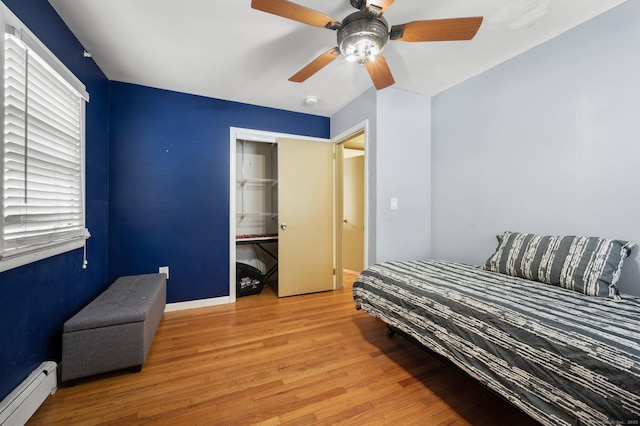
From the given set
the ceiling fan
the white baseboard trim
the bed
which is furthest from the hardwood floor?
the ceiling fan

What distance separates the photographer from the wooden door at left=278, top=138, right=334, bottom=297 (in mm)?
3234

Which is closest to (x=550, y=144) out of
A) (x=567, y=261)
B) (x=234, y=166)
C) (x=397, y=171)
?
(x=567, y=261)

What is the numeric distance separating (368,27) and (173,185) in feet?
8.18

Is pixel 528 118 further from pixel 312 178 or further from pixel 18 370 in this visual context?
pixel 18 370

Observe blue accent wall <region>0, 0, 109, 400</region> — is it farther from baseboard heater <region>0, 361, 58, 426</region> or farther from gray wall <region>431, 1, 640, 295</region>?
gray wall <region>431, 1, 640, 295</region>

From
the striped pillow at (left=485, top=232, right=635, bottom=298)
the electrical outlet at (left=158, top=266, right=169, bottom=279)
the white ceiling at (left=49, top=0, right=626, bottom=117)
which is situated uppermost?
the white ceiling at (left=49, top=0, right=626, bottom=117)

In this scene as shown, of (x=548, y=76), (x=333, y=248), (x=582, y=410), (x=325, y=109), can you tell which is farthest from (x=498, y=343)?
(x=325, y=109)

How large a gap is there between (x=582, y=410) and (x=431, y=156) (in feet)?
7.94

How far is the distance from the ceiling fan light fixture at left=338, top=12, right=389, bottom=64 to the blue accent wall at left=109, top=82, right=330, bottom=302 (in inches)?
75.8

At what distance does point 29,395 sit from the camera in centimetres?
132

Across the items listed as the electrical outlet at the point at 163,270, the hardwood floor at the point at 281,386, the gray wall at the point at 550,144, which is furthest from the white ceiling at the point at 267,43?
the hardwood floor at the point at 281,386

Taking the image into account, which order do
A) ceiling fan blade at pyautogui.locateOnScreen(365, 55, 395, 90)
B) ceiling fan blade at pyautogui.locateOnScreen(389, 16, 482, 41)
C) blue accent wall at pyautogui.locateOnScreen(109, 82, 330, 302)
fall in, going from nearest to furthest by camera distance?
ceiling fan blade at pyautogui.locateOnScreen(389, 16, 482, 41) < ceiling fan blade at pyautogui.locateOnScreen(365, 55, 395, 90) < blue accent wall at pyautogui.locateOnScreen(109, 82, 330, 302)

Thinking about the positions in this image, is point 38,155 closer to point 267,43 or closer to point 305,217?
point 267,43

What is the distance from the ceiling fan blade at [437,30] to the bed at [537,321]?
1.47 metres
